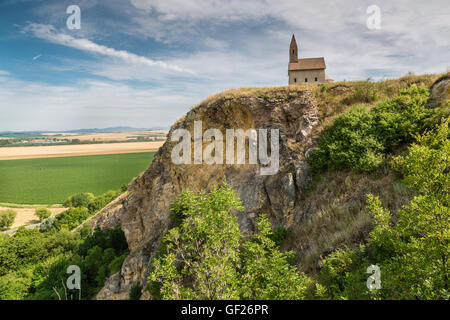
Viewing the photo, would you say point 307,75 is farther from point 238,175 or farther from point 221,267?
point 221,267

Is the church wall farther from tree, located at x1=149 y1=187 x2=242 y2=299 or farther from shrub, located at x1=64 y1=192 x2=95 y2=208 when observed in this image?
shrub, located at x1=64 y1=192 x2=95 y2=208

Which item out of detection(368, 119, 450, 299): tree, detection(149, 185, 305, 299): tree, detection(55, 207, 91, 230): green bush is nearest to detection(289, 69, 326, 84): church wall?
detection(368, 119, 450, 299): tree

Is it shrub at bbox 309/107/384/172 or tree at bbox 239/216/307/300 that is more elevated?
shrub at bbox 309/107/384/172

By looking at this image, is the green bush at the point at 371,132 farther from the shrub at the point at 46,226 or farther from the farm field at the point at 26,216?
the farm field at the point at 26,216

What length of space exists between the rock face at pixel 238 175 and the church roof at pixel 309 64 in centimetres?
1797

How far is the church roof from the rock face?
18.0m

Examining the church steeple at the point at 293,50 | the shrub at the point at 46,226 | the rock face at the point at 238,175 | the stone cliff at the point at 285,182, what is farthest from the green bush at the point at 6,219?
the church steeple at the point at 293,50

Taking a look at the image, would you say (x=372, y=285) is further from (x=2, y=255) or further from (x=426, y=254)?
(x=2, y=255)

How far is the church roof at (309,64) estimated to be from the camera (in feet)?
106

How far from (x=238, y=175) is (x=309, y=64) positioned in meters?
25.0

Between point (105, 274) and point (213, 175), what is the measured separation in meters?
17.0

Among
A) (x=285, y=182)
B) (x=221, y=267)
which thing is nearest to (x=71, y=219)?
(x=285, y=182)

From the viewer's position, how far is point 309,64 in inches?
1292

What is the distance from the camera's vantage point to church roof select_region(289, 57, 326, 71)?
32.2 meters
